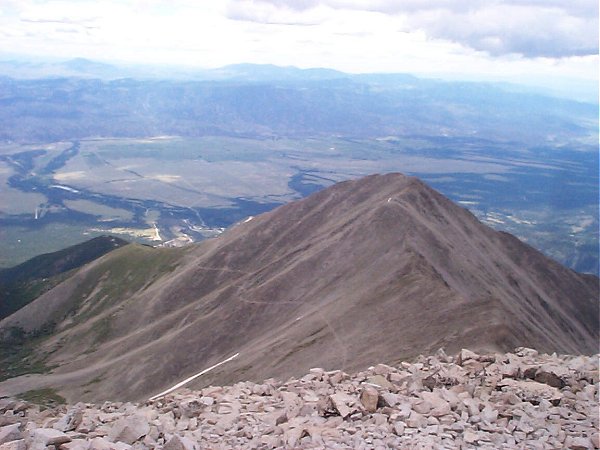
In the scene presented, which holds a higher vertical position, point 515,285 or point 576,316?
point 515,285

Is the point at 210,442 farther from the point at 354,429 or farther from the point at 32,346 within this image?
the point at 32,346

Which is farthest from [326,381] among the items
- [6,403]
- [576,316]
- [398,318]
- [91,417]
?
[576,316]

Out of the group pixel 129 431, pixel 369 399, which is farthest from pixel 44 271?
pixel 369 399

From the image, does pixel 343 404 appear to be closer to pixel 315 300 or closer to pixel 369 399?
pixel 369 399

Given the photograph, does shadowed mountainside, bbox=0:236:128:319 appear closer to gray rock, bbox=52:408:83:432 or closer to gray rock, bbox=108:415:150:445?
gray rock, bbox=52:408:83:432

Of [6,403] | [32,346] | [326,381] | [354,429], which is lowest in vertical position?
[32,346]

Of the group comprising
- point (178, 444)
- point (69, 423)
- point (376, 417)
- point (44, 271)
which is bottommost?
point (44, 271)

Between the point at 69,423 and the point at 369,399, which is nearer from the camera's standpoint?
the point at 69,423
